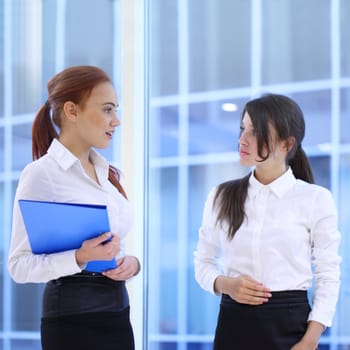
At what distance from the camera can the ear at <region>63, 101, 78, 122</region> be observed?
1.63 metres

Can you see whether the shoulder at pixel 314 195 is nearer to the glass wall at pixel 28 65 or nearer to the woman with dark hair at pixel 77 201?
the woman with dark hair at pixel 77 201

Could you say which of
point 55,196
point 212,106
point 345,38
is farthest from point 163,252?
point 345,38

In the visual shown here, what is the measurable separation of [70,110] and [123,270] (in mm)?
494

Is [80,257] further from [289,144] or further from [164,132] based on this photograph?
[164,132]

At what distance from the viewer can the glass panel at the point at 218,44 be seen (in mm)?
2482

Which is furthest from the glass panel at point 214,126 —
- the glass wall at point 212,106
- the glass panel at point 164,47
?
the glass panel at point 164,47

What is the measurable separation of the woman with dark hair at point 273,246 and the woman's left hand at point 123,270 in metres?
0.27

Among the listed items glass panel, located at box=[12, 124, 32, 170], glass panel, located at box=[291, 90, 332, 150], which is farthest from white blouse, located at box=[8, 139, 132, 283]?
glass panel, located at box=[12, 124, 32, 170]

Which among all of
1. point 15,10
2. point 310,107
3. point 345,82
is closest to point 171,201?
point 310,107

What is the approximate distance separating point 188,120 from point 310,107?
571 mm

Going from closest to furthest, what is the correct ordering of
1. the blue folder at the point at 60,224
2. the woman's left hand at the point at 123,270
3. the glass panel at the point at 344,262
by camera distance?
the blue folder at the point at 60,224 < the woman's left hand at the point at 123,270 < the glass panel at the point at 344,262

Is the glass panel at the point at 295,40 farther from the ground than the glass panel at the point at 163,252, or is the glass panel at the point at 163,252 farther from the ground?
the glass panel at the point at 295,40

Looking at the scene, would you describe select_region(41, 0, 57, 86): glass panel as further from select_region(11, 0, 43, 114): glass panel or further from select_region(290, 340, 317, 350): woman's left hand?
select_region(290, 340, 317, 350): woman's left hand

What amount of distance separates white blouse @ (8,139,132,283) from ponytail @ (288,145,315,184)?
22.6 inches
